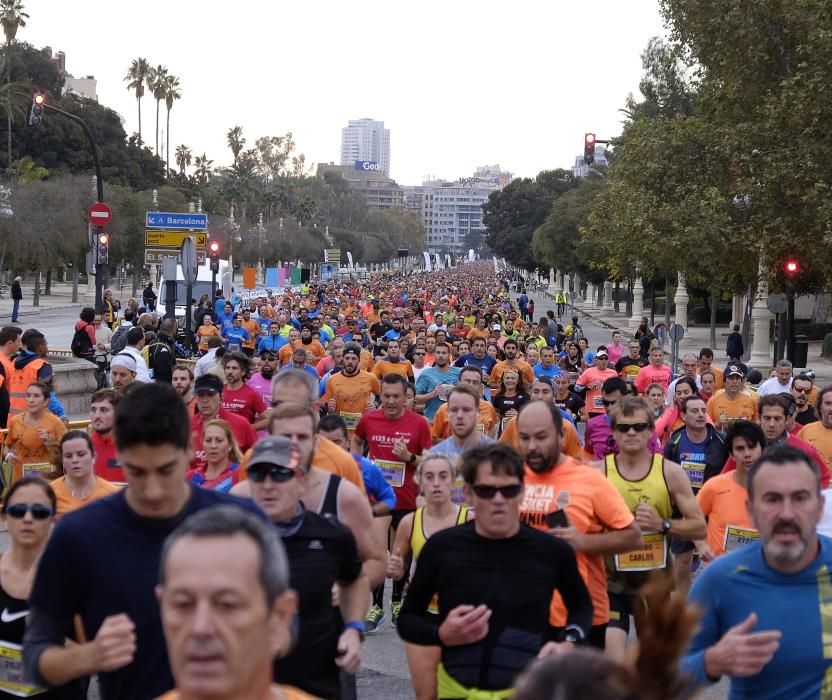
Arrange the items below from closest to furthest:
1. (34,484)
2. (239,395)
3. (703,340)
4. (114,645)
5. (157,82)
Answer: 1. (114,645)
2. (34,484)
3. (239,395)
4. (703,340)
5. (157,82)

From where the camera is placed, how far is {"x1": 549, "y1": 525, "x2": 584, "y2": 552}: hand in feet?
17.9

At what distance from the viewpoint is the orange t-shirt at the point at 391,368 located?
1484cm

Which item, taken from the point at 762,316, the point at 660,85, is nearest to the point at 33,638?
the point at 762,316

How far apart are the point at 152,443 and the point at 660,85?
57.7 metres

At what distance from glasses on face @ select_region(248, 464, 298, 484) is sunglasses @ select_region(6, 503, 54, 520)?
1.15 meters

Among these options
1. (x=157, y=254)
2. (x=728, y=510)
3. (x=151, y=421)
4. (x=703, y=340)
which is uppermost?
(x=157, y=254)

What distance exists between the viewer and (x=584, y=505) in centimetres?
591

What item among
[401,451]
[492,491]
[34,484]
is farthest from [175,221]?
[492,491]

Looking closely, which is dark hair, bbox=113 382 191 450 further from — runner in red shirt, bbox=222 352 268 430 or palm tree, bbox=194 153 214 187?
palm tree, bbox=194 153 214 187

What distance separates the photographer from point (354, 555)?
4.79 metres

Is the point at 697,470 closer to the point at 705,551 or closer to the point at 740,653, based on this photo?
the point at 705,551

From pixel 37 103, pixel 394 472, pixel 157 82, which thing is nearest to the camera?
pixel 394 472

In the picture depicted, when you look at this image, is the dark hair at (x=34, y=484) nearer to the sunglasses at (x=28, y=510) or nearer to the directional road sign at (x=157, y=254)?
the sunglasses at (x=28, y=510)

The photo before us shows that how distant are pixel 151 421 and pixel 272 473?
951 millimetres
